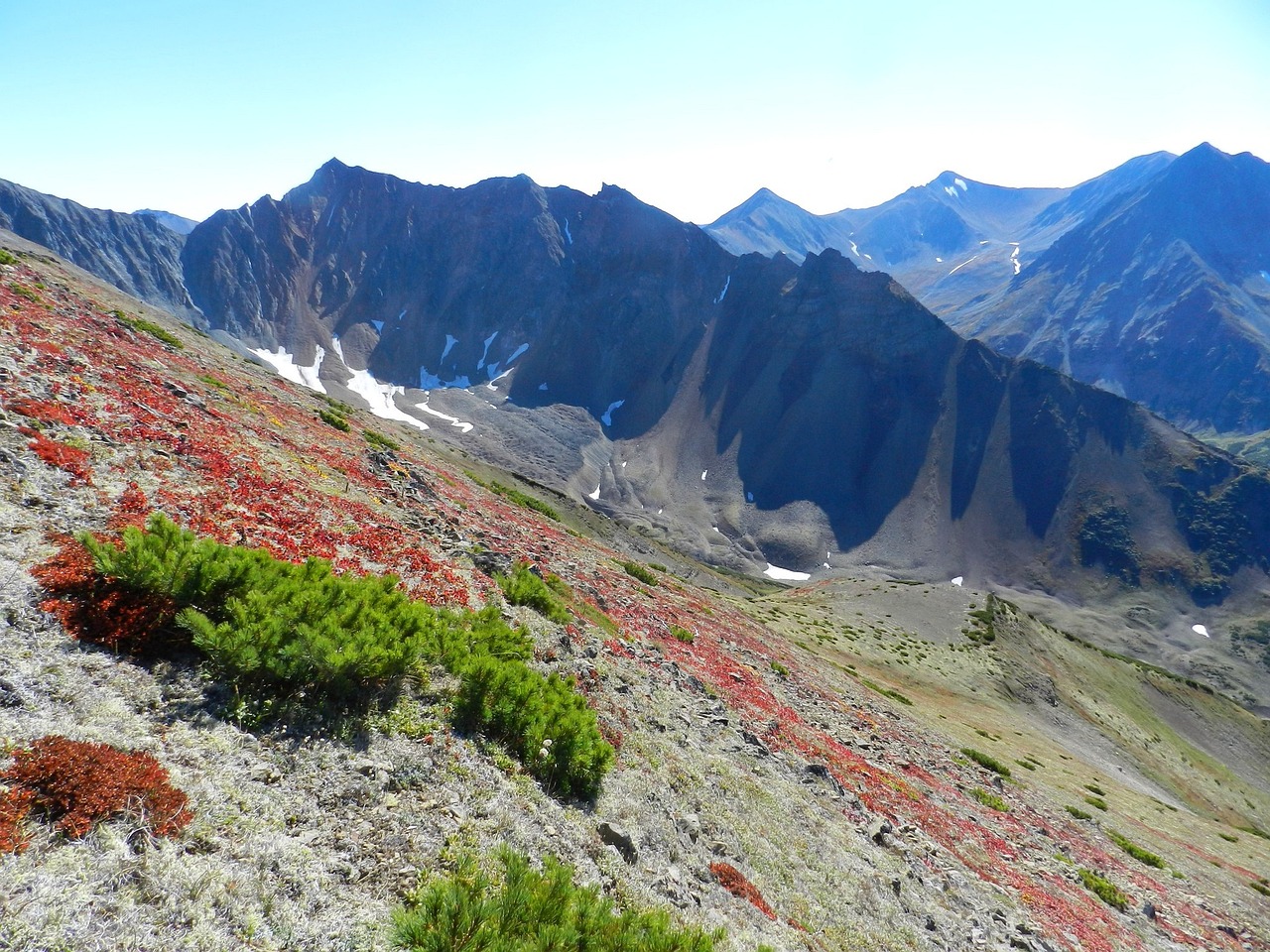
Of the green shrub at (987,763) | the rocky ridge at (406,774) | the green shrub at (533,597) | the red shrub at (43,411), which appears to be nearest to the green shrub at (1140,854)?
the rocky ridge at (406,774)

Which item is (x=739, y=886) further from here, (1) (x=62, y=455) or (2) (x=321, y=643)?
(1) (x=62, y=455)

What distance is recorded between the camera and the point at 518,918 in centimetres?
550

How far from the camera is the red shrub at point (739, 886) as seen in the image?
367 inches

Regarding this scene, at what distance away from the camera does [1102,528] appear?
167625mm

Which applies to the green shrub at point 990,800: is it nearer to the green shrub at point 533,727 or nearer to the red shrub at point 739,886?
the red shrub at point 739,886

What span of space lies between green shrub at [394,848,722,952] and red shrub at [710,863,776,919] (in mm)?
3482

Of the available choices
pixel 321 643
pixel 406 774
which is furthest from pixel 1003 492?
pixel 321 643

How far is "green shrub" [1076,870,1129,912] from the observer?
1834cm

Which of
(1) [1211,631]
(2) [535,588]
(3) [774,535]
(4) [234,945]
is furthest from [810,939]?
(1) [1211,631]

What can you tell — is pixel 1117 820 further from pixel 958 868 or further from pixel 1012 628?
pixel 1012 628

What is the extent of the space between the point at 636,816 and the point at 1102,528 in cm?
21134

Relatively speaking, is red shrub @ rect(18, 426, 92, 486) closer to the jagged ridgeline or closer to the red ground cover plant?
the jagged ridgeline

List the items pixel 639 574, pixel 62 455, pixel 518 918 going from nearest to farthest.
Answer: pixel 518 918 → pixel 62 455 → pixel 639 574

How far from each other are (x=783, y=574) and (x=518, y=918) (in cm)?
16348
